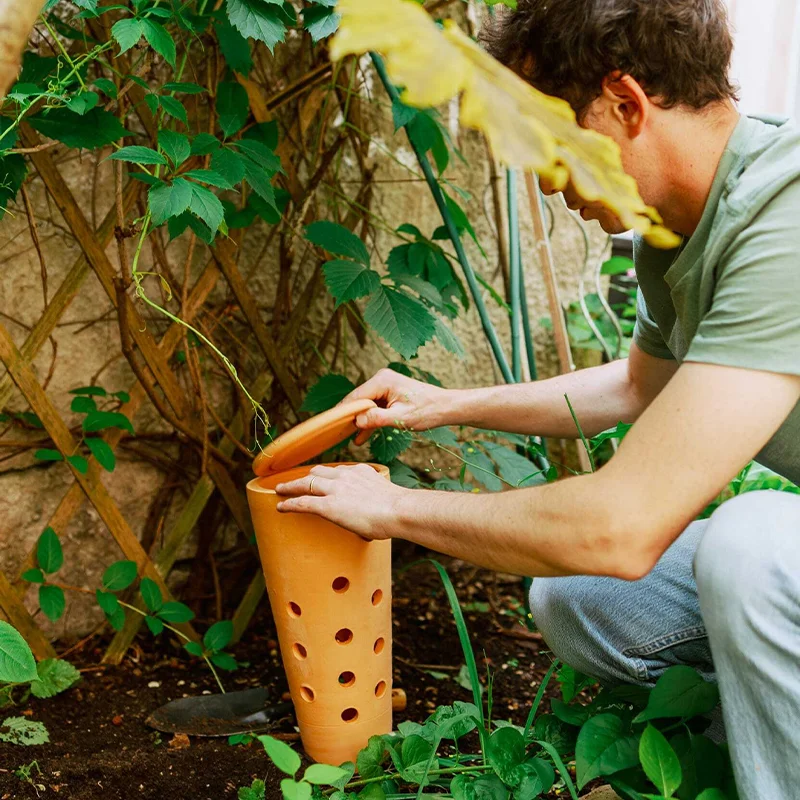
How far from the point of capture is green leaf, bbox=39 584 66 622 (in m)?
1.49

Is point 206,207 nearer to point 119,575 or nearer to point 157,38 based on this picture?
point 157,38

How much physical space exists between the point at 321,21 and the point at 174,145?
0.91 feet

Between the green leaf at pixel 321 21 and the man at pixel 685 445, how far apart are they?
267mm

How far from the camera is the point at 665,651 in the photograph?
3.76 feet

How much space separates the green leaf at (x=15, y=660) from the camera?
0.93m

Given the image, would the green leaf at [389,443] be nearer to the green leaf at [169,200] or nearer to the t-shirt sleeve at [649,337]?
the t-shirt sleeve at [649,337]

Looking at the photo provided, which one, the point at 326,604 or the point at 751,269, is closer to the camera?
the point at 751,269

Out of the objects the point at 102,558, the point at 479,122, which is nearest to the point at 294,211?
the point at 102,558

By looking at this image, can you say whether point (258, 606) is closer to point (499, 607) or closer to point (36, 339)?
point (499, 607)

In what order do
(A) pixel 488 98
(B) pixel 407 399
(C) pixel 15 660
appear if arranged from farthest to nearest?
1. (B) pixel 407 399
2. (C) pixel 15 660
3. (A) pixel 488 98

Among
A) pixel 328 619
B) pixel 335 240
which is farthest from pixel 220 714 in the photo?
pixel 335 240

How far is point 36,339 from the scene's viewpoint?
1551 millimetres

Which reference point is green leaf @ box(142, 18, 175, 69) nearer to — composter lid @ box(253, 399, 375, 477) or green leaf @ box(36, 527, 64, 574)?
composter lid @ box(253, 399, 375, 477)

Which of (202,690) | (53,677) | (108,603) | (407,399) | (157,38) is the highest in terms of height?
(157,38)
